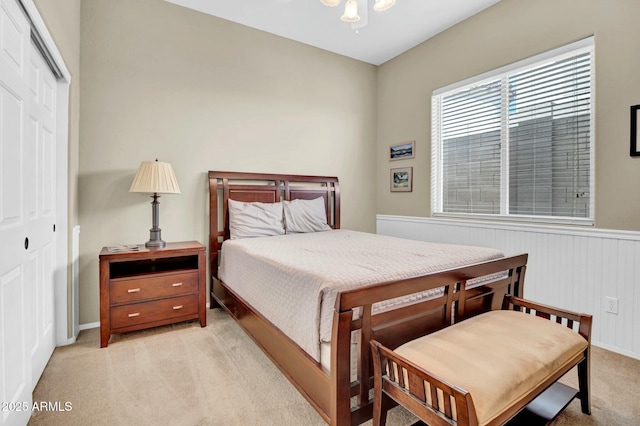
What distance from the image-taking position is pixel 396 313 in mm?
1591

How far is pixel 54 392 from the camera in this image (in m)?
1.85

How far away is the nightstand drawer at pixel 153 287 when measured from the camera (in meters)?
2.47

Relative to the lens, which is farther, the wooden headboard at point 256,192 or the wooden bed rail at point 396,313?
the wooden headboard at point 256,192

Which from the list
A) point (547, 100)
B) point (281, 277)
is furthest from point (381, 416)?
point (547, 100)

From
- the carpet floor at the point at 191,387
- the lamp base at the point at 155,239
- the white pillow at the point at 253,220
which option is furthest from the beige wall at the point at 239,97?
the carpet floor at the point at 191,387

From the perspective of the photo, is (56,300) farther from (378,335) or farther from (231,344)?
(378,335)

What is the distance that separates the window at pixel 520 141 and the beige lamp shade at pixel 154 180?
2902 millimetres

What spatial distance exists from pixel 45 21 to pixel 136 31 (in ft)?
4.40

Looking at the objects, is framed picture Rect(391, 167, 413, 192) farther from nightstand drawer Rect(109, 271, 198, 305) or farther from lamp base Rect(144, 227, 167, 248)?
lamp base Rect(144, 227, 167, 248)

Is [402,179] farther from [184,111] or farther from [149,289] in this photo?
[149,289]

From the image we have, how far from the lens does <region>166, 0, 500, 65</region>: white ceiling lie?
3.09 m

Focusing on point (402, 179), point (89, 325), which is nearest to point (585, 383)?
point (402, 179)

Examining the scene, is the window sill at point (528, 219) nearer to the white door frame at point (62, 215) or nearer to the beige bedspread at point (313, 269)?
the beige bedspread at point (313, 269)

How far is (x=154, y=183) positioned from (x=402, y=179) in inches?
115
